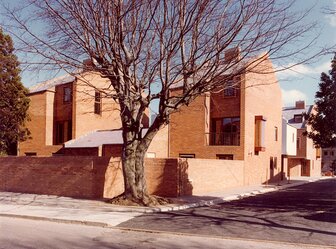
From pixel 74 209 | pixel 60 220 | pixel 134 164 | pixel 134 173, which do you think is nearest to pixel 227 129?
→ pixel 134 164

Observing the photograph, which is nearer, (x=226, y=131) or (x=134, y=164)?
(x=134, y=164)

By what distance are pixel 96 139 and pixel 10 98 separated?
21.6ft

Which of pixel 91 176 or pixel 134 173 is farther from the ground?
pixel 134 173

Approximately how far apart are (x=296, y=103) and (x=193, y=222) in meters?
51.1

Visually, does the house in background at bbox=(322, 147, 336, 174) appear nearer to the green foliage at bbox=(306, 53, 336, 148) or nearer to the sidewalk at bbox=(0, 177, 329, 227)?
the green foliage at bbox=(306, 53, 336, 148)

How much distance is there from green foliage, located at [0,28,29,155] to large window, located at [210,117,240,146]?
13.9 m

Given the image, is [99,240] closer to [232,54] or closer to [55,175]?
[232,54]

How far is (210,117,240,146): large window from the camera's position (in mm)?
29062

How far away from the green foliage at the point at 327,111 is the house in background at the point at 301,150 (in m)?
21.2

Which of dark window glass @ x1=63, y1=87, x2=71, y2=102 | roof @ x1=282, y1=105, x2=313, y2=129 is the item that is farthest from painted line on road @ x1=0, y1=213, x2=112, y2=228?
roof @ x1=282, y1=105, x2=313, y2=129

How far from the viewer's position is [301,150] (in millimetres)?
49844

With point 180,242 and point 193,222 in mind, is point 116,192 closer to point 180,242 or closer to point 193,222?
point 193,222

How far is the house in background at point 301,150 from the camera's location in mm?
49812

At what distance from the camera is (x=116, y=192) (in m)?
18.6
